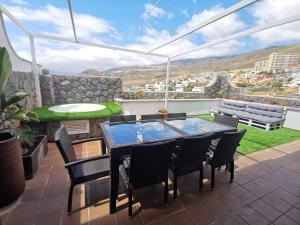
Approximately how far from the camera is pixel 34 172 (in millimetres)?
2523

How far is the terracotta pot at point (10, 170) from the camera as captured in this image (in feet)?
5.78

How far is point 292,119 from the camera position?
17.2 feet

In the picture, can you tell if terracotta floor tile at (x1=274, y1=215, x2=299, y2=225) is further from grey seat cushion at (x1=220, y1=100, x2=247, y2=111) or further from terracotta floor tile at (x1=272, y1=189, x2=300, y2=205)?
grey seat cushion at (x1=220, y1=100, x2=247, y2=111)

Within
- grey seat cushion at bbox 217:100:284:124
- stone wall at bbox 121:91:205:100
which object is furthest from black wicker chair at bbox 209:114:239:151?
stone wall at bbox 121:91:205:100

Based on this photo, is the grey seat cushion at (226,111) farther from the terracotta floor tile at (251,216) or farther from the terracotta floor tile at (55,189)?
the terracotta floor tile at (55,189)

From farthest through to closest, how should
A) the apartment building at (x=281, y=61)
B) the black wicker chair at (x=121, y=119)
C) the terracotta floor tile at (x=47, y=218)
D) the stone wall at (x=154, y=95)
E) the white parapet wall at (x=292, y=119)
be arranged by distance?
1. the stone wall at (x=154, y=95)
2. the apartment building at (x=281, y=61)
3. the white parapet wall at (x=292, y=119)
4. the black wicker chair at (x=121, y=119)
5. the terracotta floor tile at (x=47, y=218)

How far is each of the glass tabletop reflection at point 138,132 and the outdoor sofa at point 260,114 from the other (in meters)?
4.29

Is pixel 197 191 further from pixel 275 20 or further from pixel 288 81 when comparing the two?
pixel 288 81

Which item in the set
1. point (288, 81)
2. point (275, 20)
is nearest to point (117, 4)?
point (275, 20)

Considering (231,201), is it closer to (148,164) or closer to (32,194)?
(148,164)

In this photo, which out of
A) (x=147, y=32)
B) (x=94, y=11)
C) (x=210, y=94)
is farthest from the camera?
(x=210, y=94)

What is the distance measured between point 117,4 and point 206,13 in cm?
161

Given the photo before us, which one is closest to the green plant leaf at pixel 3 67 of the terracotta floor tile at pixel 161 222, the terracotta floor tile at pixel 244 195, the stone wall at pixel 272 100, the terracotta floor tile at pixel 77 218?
the terracotta floor tile at pixel 77 218

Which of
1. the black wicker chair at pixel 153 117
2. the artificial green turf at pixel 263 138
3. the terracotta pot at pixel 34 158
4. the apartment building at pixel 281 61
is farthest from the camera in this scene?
the apartment building at pixel 281 61
